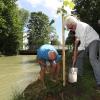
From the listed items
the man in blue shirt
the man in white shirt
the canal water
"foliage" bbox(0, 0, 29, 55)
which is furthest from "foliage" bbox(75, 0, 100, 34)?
"foliage" bbox(0, 0, 29, 55)

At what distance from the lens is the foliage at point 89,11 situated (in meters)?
14.3

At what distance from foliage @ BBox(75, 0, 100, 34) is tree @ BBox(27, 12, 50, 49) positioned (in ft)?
220

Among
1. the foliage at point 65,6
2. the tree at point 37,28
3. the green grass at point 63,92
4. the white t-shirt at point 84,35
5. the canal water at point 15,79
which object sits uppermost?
the tree at point 37,28

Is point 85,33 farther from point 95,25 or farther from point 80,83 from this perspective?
point 95,25

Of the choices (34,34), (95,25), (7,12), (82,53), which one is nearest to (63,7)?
(82,53)

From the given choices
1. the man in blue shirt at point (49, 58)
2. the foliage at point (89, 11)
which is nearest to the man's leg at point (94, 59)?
the man in blue shirt at point (49, 58)

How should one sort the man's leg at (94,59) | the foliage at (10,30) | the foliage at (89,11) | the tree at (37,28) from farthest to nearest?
the tree at (37,28), the foliage at (10,30), the foliage at (89,11), the man's leg at (94,59)

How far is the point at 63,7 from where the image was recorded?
8.09 m

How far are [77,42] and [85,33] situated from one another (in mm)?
314

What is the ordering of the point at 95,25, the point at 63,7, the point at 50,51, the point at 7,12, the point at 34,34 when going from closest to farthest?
the point at 63,7 → the point at 50,51 → the point at 95,25 → the point at 7,12 → the point at 34,34

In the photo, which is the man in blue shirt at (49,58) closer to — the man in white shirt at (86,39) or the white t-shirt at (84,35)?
the man in white shirt at (86,39)

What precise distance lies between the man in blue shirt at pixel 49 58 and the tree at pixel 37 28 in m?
74.2

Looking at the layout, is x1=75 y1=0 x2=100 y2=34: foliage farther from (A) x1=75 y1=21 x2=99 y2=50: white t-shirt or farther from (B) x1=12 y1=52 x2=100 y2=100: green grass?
(B) x1=12 y1=52 x2=100 y2=100: green grass

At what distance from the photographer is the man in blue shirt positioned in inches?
341
